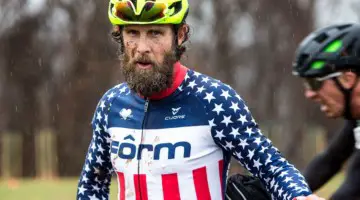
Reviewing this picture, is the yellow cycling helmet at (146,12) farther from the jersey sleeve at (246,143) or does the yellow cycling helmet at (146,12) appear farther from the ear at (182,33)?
the jersey sleeve at (246,143)

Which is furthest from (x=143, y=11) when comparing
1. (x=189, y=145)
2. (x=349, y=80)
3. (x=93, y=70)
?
(x=93, y=70)

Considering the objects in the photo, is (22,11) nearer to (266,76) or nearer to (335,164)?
(266,76)

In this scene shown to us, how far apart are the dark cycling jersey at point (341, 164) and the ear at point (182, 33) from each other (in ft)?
3.59

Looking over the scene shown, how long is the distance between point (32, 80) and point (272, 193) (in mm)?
23200

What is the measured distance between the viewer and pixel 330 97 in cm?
462

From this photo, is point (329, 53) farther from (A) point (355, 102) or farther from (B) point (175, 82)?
(B) point (175, 82)

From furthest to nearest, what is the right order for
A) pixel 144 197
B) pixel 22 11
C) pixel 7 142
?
pixel 7 142 < pixel 22 11 < pixel 144 197

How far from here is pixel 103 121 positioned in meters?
5.17

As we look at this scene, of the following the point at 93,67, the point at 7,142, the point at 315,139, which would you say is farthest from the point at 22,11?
the point at 315,139

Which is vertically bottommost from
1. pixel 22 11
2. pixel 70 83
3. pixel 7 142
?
pixel 7 142

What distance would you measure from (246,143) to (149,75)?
24.5 inches

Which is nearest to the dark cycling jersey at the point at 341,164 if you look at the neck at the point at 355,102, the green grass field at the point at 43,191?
the neck at the point at 355,102

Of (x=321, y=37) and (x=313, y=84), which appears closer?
(x=313, y=84)

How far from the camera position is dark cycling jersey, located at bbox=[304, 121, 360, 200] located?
532cm
